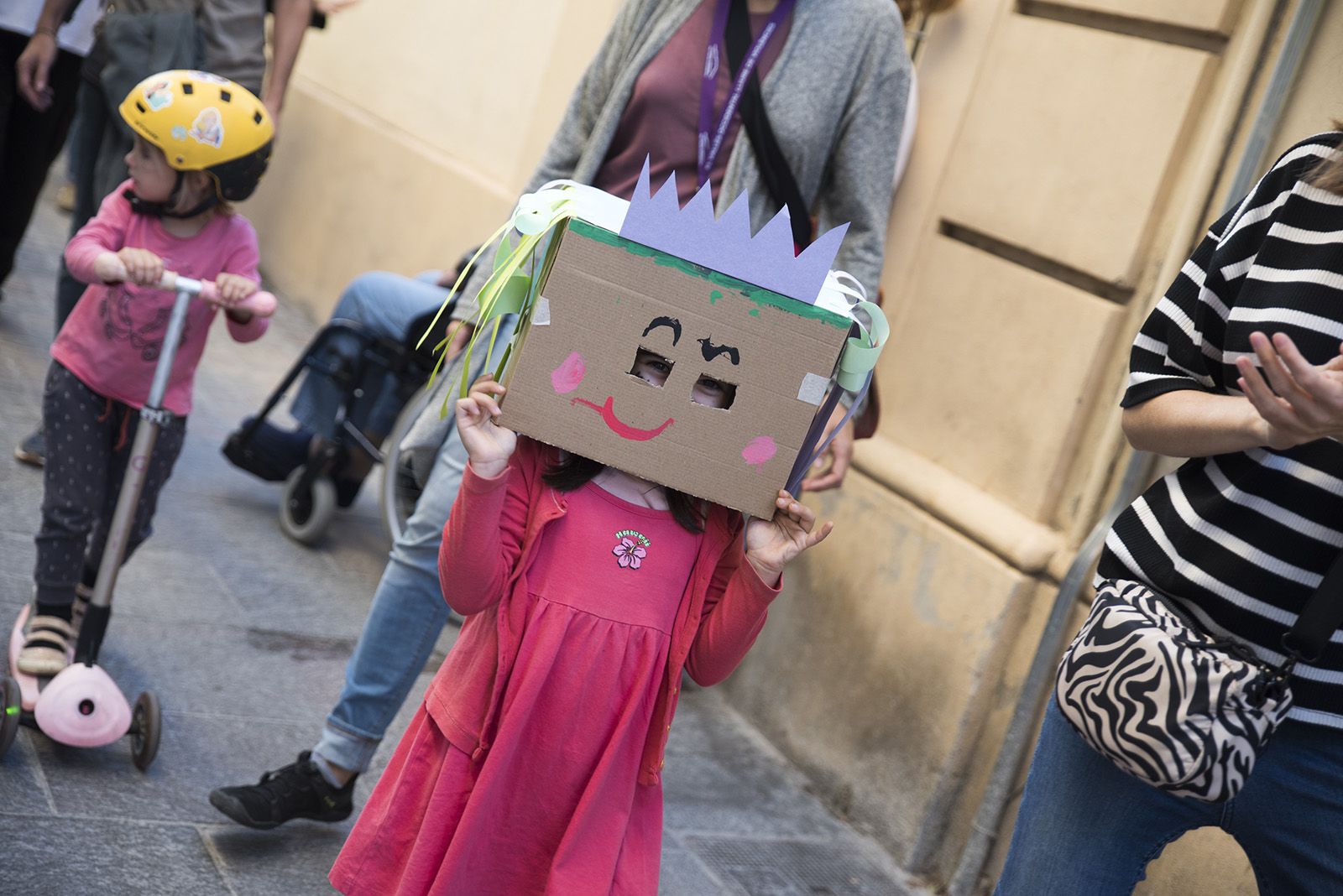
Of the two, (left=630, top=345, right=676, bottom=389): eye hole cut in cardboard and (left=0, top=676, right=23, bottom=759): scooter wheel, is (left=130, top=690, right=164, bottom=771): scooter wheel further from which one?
(left=630, top=345, right=676, bottom=389): eye hole cut in cardboard

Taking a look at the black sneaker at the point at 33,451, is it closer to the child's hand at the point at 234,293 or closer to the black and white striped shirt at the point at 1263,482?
the child's hand at the point at 234,293

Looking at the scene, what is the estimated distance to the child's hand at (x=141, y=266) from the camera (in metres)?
2.97

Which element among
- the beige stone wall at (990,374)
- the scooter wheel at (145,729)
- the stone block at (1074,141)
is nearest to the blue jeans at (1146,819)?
the beige stone wall at (990,374)

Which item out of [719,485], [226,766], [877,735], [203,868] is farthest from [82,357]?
[877,735]

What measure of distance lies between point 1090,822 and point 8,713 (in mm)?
2153

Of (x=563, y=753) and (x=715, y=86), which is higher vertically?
(x=715, y=86)

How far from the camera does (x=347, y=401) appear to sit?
15.8 ft

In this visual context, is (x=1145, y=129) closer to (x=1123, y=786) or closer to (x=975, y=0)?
(x=975, y=0)

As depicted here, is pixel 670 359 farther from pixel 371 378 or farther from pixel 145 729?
pixel 371 378

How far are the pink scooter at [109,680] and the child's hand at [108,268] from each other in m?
0.09

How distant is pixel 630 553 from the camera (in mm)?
2244

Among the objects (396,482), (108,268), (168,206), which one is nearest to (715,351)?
(108,268)

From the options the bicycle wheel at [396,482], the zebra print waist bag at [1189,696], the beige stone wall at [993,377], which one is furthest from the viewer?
the bicycle wheel at [396,482]

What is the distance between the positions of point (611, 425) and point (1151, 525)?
32.0 inches
